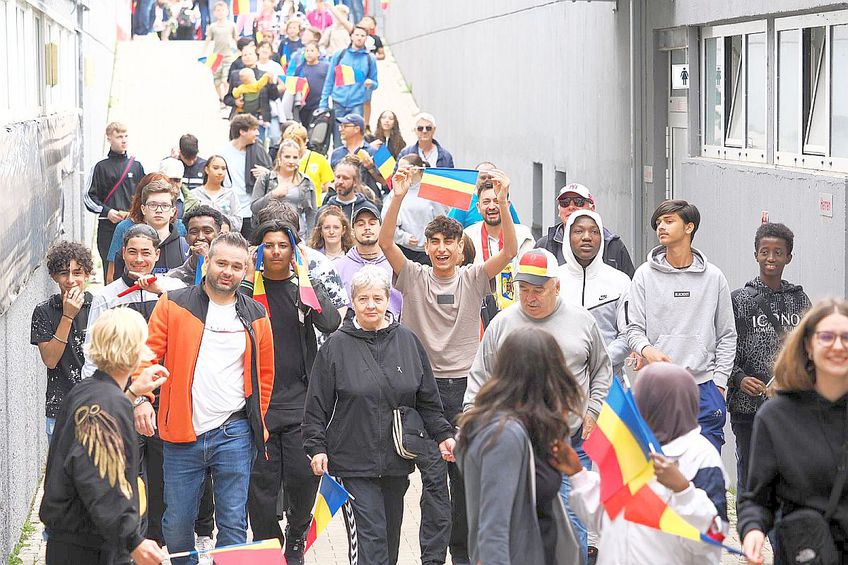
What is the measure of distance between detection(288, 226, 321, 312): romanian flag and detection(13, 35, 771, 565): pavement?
16.4 m

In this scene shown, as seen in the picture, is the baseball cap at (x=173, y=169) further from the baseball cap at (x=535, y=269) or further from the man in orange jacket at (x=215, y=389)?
the baseball cap at (x=535, y=269)

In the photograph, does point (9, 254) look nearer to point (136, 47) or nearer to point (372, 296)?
point (372, 296)

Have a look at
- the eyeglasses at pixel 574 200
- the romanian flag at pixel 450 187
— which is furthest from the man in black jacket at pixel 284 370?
the romanian flag at pixel 450 187

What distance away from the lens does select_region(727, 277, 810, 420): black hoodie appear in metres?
8.70

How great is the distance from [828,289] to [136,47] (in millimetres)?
26571

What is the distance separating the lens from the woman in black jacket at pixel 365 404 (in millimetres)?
7617

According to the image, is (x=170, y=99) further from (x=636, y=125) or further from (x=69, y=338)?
(x=69, y=338)

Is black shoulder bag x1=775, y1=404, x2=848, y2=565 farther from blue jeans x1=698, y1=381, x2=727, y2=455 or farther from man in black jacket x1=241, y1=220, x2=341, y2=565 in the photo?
man in black jacket x1=241, y1=220, x2=341, y2=565

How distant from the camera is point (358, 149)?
51.5 feet

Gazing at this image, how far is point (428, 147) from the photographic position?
585 inches

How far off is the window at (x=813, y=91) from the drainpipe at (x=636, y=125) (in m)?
3.14

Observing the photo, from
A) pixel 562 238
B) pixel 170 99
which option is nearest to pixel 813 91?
pixel 562 238

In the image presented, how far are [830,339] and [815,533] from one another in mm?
679

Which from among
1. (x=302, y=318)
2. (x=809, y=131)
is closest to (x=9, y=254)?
(x=302, y=318)
